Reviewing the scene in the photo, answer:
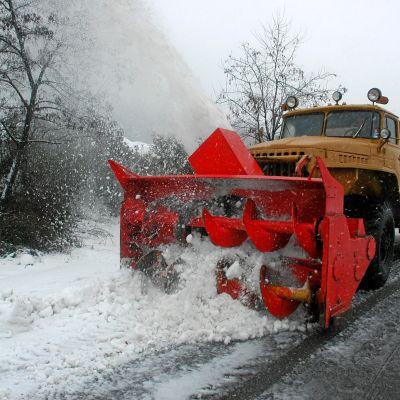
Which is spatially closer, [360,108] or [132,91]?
[360,108]

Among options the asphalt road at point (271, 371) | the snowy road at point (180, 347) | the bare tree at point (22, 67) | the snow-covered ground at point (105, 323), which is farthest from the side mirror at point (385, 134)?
the bare tree at point (22, 67)

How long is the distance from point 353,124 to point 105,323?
13.9ft

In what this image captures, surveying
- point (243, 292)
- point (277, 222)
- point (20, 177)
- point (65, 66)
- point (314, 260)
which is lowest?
point (243, 292)

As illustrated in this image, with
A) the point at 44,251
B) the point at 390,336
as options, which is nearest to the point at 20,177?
the point at 44,251

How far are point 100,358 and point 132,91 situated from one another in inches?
749

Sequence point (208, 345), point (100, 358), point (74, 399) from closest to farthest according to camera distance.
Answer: point (74, 399) → point (100, 358) → point (208, 345)

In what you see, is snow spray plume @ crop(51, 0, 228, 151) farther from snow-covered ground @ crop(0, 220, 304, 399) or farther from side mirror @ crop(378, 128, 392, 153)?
snow-covered ground @ crop(0, 220, 304, 399)

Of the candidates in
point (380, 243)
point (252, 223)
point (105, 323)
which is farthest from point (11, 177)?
point (380, 243)

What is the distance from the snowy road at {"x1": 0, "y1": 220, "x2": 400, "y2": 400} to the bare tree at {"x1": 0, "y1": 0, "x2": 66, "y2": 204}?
11.1ft

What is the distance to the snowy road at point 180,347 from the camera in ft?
8.67

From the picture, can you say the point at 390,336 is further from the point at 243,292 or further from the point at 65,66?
the point at 65,66

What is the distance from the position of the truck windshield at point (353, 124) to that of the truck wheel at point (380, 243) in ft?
3.51

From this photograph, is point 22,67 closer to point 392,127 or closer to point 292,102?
point 292,102

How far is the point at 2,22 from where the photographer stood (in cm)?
740
